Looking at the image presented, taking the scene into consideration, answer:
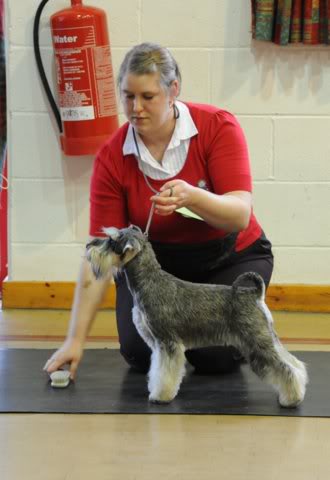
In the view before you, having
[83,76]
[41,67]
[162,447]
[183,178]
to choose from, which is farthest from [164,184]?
[41,67]

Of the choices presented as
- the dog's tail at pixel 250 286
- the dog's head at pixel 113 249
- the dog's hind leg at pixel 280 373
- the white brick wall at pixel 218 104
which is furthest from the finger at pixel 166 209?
the white brick wall at pixel 218 104

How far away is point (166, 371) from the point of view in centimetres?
217

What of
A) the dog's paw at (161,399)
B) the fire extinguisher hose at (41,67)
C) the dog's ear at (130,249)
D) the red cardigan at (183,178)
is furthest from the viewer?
the fire extinguisher hose at (41,67)

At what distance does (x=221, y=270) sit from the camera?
2518 millimetres

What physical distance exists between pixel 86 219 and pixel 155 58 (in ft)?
4.17

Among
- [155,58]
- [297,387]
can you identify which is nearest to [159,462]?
[297,387]

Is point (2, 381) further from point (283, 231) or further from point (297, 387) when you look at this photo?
point (283, 231)

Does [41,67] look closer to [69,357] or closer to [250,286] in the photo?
[69,357]

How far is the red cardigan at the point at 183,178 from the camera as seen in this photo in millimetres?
2330

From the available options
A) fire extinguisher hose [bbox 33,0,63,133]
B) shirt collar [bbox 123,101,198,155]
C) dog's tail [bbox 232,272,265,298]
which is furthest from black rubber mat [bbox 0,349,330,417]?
fire extinguisher hose [bbox 33,0,63,133]

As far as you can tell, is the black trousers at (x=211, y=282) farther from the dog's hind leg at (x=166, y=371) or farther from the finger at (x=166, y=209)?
the finger at (x=166, y=209)

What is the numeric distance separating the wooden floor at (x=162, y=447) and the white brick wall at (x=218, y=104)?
1.31 m

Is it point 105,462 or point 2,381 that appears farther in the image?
point 2,381

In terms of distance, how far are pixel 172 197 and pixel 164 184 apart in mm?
251
